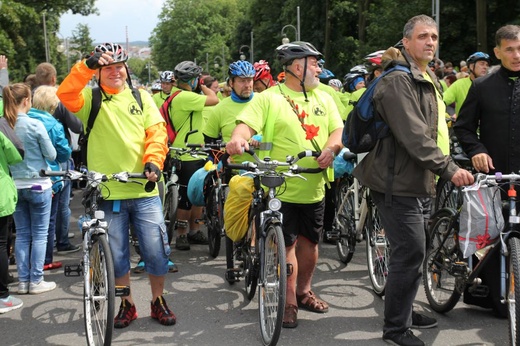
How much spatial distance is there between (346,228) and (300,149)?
1978 mm

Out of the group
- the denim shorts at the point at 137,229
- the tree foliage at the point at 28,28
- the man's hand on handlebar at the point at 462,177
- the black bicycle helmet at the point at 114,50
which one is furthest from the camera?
the tree foliage at the point at 28,28

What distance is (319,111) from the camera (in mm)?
5270

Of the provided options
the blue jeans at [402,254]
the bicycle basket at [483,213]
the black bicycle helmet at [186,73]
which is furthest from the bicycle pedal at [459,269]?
the black bicycle helmet at [186,73]

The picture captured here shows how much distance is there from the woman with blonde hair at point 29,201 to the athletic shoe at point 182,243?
1.82 meters

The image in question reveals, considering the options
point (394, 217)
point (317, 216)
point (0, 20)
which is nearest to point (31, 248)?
point (317, 216)

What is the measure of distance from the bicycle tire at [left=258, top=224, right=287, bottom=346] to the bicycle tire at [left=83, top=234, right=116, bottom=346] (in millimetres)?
1054

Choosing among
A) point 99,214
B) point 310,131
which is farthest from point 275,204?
point 99,214

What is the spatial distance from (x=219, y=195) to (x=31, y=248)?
196 cm

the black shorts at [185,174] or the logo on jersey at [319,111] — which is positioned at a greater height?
the logo on jersey at [319,111]

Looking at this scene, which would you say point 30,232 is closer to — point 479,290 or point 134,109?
point 134,109

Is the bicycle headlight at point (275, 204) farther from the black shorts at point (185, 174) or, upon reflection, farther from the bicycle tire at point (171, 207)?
the black shorts at point (185, 174)

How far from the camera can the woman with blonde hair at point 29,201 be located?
20.7ft

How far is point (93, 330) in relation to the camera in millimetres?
4707

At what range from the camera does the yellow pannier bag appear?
565cm
